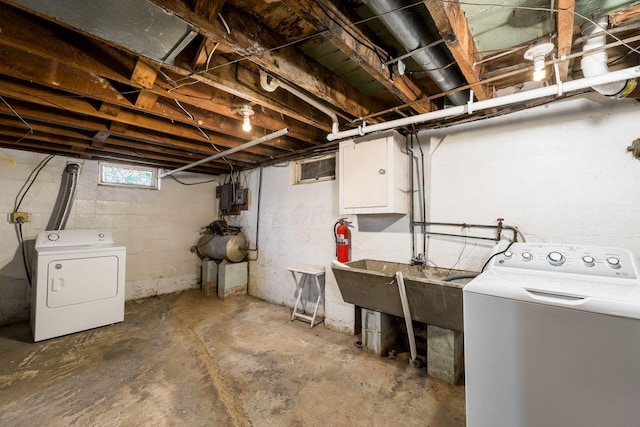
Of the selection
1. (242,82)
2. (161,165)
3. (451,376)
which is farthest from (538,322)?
(161,165)

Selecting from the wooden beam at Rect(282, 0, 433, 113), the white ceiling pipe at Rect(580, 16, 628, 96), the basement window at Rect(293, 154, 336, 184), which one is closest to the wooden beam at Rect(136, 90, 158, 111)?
the wooden beam at Rect(282, 0, 433, 113)

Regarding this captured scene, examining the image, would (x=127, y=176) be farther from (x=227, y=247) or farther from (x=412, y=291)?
(x=412, y=291)

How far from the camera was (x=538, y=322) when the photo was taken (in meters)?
1.12

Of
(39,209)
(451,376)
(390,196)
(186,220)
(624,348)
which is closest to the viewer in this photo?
(624,348)

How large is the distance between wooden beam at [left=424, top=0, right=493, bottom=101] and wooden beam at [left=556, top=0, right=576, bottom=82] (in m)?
0.39

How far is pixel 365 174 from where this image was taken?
264 centimetres

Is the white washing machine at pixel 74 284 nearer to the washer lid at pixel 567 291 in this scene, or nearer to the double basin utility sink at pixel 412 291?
the double basin utility sink at pixel 412 291

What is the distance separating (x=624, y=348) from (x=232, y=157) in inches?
Result: 168

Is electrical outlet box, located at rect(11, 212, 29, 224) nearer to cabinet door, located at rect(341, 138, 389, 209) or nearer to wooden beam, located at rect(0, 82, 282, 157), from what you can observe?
wooden beam, located at rect(0, 82, 282, 157)

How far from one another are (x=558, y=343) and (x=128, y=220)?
17.7 ft

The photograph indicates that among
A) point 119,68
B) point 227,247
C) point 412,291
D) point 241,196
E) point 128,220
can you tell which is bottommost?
point 412,291

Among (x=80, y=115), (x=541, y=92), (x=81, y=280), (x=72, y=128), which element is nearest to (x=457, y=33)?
(x=541, y=92)

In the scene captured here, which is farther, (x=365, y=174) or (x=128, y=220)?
(x=128, y=220)

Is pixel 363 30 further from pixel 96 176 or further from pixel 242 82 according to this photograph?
pixel 96 176
